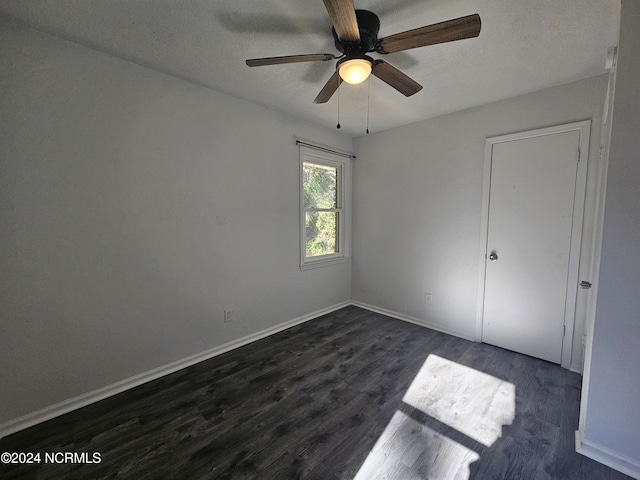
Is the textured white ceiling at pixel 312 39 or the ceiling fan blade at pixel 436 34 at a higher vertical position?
the textured white ceiling at pixel 312 39

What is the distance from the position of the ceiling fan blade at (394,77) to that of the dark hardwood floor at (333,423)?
2301 mm

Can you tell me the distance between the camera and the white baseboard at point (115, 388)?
5.49ft

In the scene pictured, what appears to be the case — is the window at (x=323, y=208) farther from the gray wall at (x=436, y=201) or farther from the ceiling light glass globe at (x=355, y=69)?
the ceiling light glass globe at (x=355, y=69)

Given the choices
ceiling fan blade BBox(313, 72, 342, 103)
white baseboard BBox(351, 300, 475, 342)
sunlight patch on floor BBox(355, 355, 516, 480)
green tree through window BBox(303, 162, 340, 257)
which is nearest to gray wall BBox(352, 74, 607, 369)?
white baseboard BBox(351, 300, 475, 342)

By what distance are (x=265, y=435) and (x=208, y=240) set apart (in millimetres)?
1670

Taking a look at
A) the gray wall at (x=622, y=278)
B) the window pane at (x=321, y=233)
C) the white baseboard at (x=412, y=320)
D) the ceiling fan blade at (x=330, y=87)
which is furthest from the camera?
the window pane at (x=321, y=233)

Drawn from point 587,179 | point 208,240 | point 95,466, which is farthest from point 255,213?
point 587,179

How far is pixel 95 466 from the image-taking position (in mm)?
1418

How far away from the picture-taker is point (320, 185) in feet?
11.8

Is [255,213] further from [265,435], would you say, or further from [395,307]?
[395,307]

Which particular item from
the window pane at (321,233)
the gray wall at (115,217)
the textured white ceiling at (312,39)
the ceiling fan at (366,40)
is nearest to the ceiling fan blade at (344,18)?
the ceiling fan at (366,40)

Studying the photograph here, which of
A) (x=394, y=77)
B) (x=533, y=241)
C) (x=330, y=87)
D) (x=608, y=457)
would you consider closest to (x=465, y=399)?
(x=608, y=457)

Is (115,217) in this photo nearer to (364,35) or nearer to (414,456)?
(364,35)

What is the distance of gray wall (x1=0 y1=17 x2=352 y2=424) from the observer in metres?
1.65
